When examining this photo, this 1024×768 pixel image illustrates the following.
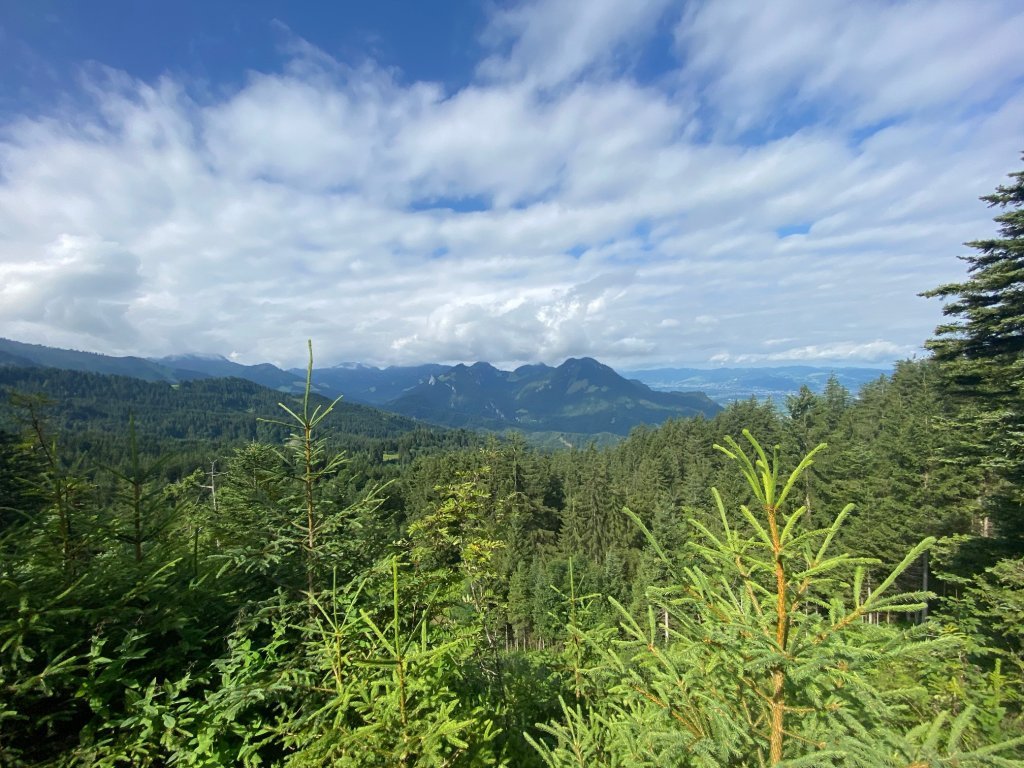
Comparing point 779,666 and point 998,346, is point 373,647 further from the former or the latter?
Answer: point 998,346

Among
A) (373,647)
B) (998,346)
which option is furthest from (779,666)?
(998,346)

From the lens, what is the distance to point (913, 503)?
2623cm

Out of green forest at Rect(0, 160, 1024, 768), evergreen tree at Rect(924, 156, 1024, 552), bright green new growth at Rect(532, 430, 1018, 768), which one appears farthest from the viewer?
evergreen tree at Rect(924, 156, 1024, 552)

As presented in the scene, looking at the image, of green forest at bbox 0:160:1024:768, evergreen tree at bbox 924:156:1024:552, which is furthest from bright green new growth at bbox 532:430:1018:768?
evergreen tree at bbox 924:156:1024:552

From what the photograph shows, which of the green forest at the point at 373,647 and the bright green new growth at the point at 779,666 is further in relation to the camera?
the green forest at the point at 373,647

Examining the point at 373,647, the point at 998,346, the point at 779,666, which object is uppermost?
the point at 998,346

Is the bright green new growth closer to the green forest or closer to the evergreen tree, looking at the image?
the green forest

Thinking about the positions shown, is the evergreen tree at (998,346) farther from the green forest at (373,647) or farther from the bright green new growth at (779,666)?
the bright green new growth at (779,666)

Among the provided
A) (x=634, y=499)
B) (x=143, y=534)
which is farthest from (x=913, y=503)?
(x=143, y=534)

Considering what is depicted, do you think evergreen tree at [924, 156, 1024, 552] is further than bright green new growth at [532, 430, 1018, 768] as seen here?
Yes

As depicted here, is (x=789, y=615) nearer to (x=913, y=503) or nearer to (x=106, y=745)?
(x=106, y=745)

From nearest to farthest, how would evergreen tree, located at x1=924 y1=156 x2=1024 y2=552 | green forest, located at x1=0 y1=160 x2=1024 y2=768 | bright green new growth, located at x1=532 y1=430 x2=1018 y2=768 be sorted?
bright green new growth, located at x1=532 y1=430 x2=1018 y2=768
green forest, located at x1=0 y1=160 x2=1024 y2=768
evergreen tree, located at x1=924 y1=156 x2=1024 y2=552

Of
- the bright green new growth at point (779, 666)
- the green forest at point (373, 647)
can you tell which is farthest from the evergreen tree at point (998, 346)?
the bright green new growth at point (779, 666)

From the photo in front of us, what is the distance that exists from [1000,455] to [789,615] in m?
18.0
